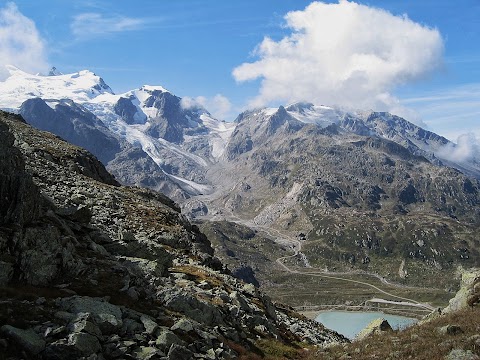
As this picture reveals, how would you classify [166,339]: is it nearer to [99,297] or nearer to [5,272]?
[99,297]

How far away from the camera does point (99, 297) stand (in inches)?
975

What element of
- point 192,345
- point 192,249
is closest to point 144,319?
point 192,345

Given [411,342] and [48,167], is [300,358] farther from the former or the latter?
[48,167]

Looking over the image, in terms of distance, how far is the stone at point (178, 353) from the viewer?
20984 millimetres

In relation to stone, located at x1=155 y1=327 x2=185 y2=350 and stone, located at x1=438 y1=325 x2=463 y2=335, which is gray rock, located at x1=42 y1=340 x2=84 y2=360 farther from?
stone, located at x1=438 y1=325 x2=463 y2=335

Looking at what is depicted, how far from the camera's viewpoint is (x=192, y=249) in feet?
188

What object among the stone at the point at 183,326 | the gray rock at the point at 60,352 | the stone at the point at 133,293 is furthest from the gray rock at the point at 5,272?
the stone at the point at 183,326

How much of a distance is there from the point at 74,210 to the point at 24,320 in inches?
739

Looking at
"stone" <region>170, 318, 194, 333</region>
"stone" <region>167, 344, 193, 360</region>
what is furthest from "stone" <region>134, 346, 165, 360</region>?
"stone" <region>170, 318, 194, 333</region>

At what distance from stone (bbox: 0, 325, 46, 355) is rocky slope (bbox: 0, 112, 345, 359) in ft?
0.13

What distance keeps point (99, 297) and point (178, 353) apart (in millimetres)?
6291

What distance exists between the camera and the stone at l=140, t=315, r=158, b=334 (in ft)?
74.6

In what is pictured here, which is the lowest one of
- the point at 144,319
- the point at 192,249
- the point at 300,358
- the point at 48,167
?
the point at 300,358

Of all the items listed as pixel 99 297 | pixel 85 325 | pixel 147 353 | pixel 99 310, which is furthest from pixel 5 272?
pixel 147 353
